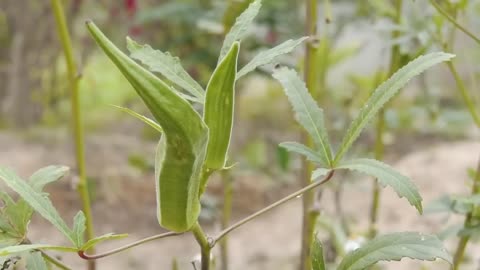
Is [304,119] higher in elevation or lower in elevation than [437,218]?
higher

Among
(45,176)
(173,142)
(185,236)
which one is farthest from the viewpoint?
(185,236)

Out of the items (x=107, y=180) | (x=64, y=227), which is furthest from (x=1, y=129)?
(x=64, y=227)

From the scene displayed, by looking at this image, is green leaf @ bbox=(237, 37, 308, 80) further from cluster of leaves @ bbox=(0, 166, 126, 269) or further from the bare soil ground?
the bare soil ground

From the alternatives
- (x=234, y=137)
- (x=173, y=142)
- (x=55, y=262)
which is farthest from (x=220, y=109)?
(x=234, y=137)

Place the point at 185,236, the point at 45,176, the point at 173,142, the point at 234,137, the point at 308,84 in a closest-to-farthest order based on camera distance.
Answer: the point at 173,142
the point at 45,176
the point at 308,84
the point at 185,236
the point at 234,137

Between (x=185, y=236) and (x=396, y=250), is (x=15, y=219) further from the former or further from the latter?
(x=185, y=236)

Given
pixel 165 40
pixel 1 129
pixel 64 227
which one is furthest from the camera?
pixel 1 129

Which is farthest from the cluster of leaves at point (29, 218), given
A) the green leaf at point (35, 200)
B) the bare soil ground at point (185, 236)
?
the bare soil ground at point (185, 236)

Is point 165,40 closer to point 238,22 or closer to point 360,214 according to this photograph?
point 360,214
